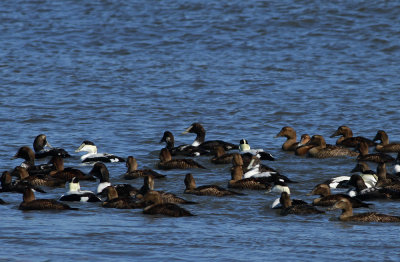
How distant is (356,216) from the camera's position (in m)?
12.7

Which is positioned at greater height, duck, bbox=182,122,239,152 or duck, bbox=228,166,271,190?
duck, bbox=182,122,239,152

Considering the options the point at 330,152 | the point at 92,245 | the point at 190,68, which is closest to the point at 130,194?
the point at 92,245

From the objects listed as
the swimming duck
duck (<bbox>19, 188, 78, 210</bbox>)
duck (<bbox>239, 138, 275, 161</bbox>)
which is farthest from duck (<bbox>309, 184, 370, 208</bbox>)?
duck (<bbox>239, 138, 275, 161</bbox>)

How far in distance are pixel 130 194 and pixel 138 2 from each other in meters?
30.5

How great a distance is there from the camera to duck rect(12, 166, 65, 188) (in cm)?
1548

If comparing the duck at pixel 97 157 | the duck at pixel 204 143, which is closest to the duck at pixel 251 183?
the duck at pixel 97 157

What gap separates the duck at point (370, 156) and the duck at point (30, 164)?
19.3ft

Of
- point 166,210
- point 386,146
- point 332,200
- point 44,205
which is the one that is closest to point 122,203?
point 166,210

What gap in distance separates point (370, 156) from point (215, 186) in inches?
179

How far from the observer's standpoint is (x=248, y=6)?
1658 inches

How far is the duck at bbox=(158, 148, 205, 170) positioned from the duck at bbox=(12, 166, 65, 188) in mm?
2271

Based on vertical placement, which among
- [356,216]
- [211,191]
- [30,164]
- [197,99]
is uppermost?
[197,99]

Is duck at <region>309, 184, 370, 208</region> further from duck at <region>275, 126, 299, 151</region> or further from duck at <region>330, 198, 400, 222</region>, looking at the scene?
duck at <region>275, 126, 299, 151</region>

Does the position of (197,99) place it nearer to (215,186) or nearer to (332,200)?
(215,186)
